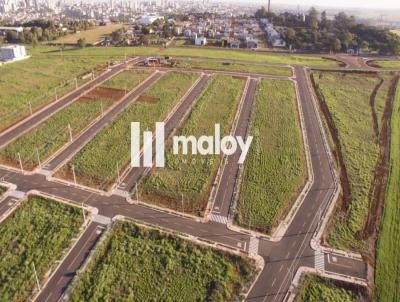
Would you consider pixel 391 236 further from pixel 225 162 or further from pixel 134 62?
pixel 134 62

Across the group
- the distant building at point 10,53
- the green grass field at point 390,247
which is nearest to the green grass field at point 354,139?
the green grass field at point 390,247

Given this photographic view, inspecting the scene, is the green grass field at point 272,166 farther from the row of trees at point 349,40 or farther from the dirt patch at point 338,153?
the row of trees at point 349,40

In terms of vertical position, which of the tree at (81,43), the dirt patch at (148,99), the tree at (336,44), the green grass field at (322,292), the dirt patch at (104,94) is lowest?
the green grass field at (322,292)

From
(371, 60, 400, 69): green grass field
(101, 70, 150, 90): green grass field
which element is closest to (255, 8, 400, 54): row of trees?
(371, 60, 400, 69): green grass field

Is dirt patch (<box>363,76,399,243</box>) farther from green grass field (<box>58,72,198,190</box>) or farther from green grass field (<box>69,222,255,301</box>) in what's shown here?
green grass field (<box>58,72,198,190</box>)

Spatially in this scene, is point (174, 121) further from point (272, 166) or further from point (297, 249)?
point (297, 249)
